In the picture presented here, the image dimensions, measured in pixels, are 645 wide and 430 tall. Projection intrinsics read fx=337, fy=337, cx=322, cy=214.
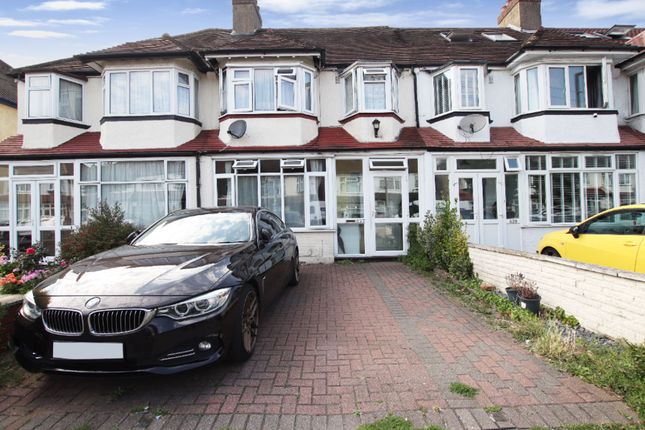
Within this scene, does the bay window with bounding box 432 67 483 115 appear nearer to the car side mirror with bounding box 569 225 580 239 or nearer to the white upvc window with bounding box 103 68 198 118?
the car side mirror with bounding box 569 225 580 239

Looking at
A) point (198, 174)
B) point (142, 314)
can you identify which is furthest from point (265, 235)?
point (198, 174)

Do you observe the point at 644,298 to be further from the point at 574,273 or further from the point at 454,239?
the point at 454,239

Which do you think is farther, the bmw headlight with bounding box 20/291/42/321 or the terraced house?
the terraced house

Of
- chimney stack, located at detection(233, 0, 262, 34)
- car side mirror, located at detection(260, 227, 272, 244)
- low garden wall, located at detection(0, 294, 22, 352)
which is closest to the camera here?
low garden wall, located at detection(0, 294, 22, 352)

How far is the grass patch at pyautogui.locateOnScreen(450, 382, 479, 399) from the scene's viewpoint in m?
2.86

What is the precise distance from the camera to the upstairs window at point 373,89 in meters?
10.3

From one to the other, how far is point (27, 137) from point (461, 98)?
13.1m

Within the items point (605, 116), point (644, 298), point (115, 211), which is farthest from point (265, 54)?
point (605, 116)

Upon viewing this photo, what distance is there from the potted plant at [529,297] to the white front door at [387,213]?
482 centimetres

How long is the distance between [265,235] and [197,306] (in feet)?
6.61

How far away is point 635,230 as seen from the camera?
5.02m

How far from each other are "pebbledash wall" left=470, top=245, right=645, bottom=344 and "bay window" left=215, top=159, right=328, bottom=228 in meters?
5.41

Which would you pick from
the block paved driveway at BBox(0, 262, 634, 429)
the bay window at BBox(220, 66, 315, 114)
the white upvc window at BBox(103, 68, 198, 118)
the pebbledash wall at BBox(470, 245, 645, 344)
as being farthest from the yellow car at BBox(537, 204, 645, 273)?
the white upvc window at BBox(103, 68, 198, 118)

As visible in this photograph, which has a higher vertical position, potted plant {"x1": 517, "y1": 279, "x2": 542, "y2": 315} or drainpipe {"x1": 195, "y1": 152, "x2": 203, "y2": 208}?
drainpipe {"x1": 195, "y1": 152, "x2": 203, "y2": 208}
